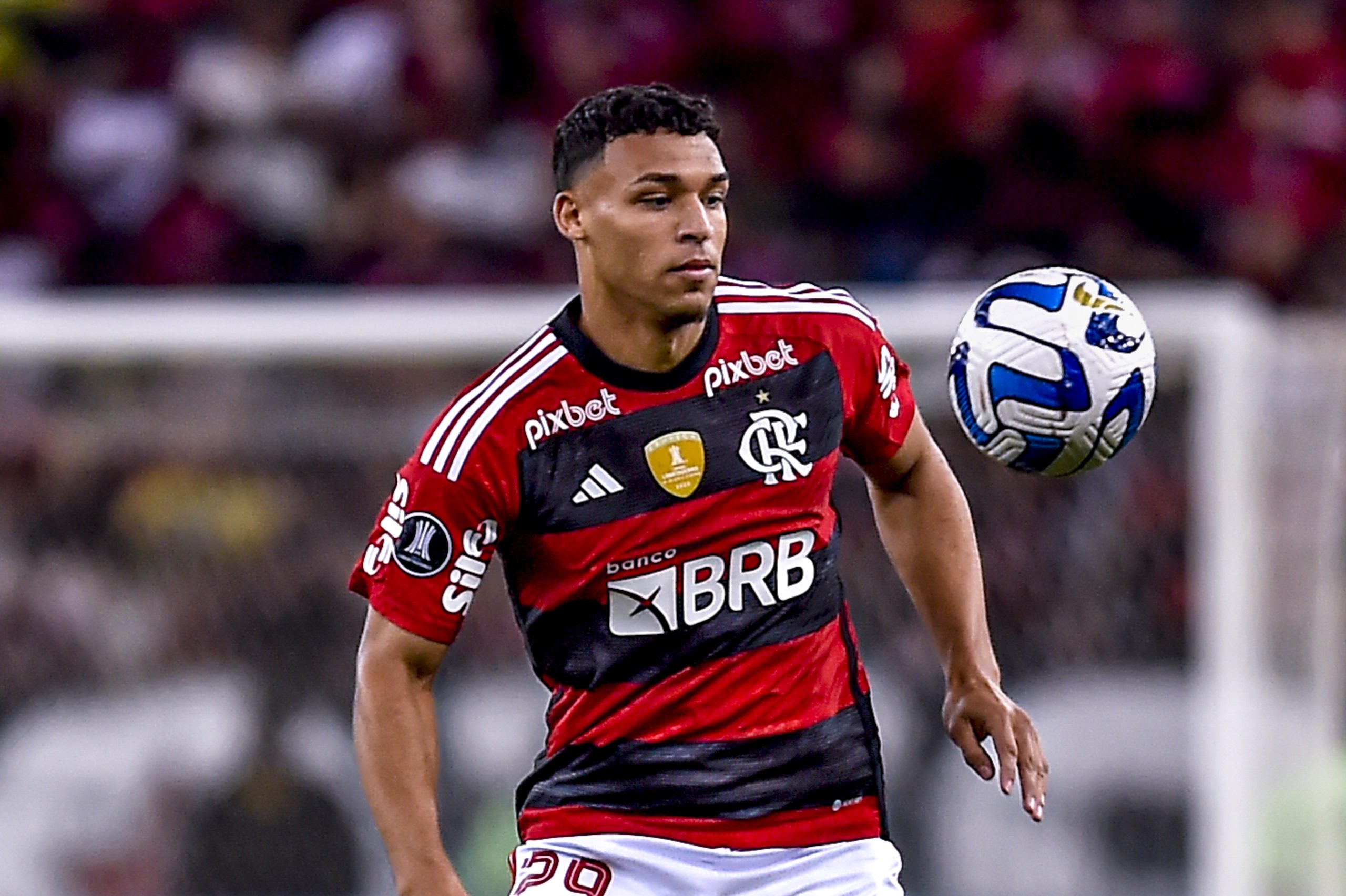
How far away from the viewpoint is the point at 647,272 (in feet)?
11.8

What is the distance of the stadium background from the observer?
6918mm

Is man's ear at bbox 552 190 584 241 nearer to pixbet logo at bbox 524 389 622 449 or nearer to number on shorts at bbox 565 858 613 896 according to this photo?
pixbet logo at bbox 524 389 622 449

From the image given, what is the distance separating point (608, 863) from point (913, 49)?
5.60 metres

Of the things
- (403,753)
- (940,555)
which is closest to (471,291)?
(940,555)

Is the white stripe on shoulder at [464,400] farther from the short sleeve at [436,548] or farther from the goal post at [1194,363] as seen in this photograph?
the goal post at [1194,363]

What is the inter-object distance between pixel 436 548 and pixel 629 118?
769 millimetres

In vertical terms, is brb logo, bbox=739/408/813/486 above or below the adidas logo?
above

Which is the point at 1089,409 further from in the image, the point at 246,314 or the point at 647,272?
the point at 246,314

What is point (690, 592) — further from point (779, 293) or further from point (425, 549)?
point (779, 293)

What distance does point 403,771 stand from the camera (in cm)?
351

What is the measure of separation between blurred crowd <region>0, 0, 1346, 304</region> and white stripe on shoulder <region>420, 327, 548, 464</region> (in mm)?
4499

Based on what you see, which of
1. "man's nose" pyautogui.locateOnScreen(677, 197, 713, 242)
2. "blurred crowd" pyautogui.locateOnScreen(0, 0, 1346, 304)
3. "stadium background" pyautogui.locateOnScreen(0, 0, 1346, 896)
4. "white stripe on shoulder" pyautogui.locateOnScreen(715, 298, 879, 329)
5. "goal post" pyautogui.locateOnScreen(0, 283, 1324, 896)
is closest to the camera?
"man's nose" pyautogui.locateOnScreen(677, 197, 713, 242)

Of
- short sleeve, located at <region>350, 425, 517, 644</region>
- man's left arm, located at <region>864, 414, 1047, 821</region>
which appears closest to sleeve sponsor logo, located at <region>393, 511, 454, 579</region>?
short sleeve, located at <region>350, 425, 517, 644</region>

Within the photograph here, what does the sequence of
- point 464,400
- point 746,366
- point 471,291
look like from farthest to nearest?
point 471,291
point 746,366
point 464,400
